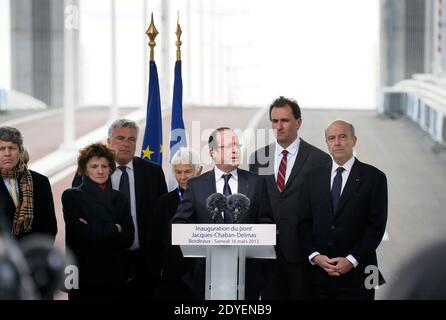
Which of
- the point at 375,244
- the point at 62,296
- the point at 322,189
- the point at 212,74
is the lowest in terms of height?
the point at 62,296

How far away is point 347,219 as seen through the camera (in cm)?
400

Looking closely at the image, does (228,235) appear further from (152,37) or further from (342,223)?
(152,37)

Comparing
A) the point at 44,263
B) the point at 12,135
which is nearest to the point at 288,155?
the point at 12,135

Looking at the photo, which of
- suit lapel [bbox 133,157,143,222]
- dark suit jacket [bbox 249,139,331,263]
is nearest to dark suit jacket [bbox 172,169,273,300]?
dark suit jacket [bbox 249,139,331,263]

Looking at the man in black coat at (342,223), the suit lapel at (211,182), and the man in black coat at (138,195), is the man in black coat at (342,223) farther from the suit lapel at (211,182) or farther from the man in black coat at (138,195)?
the man in black coat at (138,195)

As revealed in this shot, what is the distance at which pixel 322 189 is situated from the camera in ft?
13.2

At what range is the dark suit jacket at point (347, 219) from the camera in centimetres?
399

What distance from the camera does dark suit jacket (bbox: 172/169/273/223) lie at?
151 inches

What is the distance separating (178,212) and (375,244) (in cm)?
97

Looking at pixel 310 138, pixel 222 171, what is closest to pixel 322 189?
pixel 310 138

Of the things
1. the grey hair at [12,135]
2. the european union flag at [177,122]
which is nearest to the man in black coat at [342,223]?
the european union flag at [177,122]

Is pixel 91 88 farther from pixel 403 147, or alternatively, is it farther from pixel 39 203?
pixel 403 147

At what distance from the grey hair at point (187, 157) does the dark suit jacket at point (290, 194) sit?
280 millimetres

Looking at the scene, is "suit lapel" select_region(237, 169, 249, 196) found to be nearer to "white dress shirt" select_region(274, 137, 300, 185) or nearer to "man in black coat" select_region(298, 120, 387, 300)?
"white dress shirt" select_region(274, 137, 300, 185)
